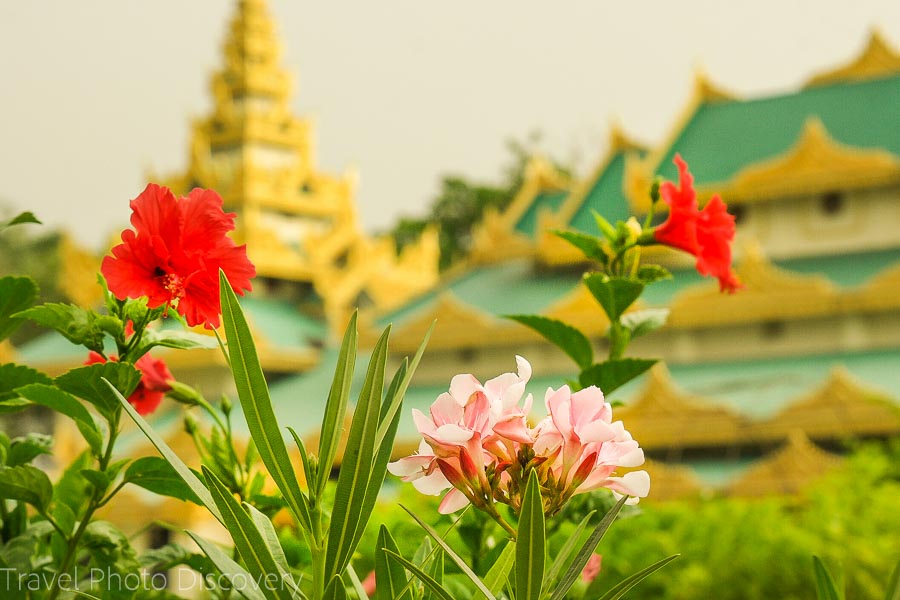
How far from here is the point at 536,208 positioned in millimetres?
13391

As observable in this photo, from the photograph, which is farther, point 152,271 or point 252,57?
point 252,57

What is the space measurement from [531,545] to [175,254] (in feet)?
1.52

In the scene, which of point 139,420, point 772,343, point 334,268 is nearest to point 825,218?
point 772,343

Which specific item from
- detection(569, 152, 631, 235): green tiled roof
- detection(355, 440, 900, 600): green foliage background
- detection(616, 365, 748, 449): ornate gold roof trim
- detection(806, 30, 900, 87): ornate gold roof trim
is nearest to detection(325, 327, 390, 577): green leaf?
detection(355, 440, 900, 600): green foliage background

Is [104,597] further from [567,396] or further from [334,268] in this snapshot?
[334,268]

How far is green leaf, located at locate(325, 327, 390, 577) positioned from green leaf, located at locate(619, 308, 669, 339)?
57cm

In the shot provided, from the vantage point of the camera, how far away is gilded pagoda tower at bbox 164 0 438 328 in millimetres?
14875

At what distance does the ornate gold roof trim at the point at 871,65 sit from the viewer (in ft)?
38.5

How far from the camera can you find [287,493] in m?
1.03

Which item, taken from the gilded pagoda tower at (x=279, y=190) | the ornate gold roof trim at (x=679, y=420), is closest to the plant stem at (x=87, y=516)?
the ornate gold roof trim at (x=679, y=420)

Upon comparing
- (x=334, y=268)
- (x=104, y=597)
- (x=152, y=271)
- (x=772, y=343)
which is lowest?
(x=334, y=268)

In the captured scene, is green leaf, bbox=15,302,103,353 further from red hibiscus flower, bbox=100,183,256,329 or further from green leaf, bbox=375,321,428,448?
green leaf, bbox=375,321,428,448

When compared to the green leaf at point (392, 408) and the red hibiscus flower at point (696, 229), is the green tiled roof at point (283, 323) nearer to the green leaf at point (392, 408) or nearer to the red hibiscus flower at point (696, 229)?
the red hibiscus flower at point (696, 229)

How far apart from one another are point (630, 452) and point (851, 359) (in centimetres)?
980
